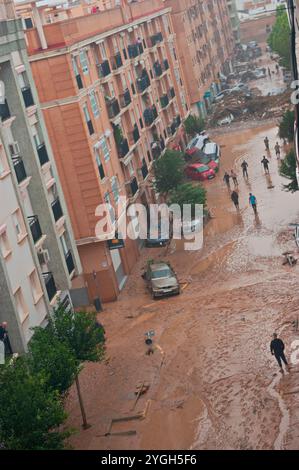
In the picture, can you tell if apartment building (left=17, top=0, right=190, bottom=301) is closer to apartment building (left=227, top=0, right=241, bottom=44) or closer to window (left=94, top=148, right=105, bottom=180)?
window (left=94, top=148, right=105, bottom=180)

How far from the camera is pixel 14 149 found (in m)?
29.4

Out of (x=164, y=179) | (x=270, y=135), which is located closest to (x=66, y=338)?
(x=164, y=179)

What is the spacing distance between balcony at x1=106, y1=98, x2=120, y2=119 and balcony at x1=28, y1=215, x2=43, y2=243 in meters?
14.1

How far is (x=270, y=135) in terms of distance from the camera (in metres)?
68.4

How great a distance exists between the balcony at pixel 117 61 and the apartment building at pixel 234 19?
302 feet

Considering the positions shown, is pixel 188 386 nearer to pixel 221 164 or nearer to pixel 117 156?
pixel 117 156

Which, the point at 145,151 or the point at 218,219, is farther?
the point at 145,151

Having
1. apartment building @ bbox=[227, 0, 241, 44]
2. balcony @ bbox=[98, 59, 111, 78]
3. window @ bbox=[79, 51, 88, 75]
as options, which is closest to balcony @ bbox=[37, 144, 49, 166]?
→ window @ bbox=[79, 51, 88, 75]

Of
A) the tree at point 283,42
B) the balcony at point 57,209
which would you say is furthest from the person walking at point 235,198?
the tree at point 283,42

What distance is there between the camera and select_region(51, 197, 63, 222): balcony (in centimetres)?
3187

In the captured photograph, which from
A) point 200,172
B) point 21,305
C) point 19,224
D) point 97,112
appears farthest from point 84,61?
point 200,172

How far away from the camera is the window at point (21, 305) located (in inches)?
1041

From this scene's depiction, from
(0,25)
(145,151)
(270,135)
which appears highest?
(0,25)
